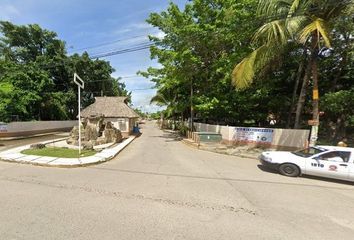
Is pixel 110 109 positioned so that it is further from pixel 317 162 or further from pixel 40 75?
pixel 317 162

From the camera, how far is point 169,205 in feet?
23.2

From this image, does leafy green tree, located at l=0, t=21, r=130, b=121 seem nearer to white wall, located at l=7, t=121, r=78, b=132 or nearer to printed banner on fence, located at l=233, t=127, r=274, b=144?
white wall, located at l=7, t=121, r=78, b=132

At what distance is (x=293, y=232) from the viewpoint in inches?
220

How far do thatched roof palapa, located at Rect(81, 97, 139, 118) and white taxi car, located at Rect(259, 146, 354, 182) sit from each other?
81.5 ft

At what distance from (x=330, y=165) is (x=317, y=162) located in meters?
0.48

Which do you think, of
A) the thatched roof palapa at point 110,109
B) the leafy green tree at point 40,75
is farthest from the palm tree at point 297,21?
the leafy green tree at point 40,75

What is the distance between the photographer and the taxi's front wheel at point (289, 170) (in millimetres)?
11461

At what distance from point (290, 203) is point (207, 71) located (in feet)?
71.2

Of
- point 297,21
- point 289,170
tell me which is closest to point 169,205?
point 289,170

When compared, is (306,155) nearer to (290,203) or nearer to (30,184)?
(290,203)

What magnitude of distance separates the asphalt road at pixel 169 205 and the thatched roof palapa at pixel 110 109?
2299 centimetres

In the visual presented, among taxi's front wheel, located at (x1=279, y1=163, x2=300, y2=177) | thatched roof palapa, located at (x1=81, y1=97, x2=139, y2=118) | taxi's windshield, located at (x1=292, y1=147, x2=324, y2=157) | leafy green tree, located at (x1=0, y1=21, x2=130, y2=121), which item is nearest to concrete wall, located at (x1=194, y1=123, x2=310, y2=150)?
taxi's windshield, located at (x1=292, y1=147, x2=324, y2=157)

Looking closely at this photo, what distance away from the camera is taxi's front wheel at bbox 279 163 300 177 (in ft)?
37.6

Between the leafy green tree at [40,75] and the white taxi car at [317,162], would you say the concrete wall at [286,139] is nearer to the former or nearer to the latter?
the white taxi car at [317,162]
